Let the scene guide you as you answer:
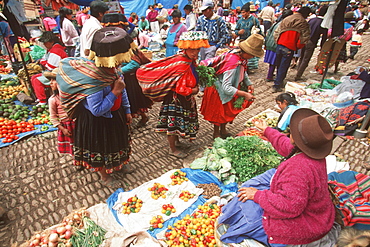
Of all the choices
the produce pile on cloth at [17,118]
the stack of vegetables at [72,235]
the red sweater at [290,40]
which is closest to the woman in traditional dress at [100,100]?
the stack of vegetables at [72,235]

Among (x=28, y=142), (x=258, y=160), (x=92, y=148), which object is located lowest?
(x=28, y=142)

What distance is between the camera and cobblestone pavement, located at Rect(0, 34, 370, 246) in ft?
10.4

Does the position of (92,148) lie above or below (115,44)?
below

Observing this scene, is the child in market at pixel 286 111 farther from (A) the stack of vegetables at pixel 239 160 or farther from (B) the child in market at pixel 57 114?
(B) the child in market at pixel 57 114

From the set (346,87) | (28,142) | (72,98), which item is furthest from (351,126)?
(28,142)

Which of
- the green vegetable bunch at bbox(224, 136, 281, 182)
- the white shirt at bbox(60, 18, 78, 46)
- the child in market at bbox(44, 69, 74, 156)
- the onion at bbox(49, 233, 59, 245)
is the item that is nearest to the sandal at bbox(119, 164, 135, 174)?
the child in market at bbox(44, 69, 74, 156)

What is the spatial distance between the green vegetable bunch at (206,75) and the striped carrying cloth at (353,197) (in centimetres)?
233

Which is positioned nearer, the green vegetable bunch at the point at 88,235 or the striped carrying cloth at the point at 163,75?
the green vegetable bunch at the point at 88,235

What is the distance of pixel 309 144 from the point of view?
179cm

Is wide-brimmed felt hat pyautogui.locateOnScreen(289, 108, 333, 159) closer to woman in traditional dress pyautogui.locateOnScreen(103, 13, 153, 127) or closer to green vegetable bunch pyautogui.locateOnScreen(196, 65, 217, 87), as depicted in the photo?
green vegetable bunch pyautogui.locateOnScreen(196, 65, 217, 87)

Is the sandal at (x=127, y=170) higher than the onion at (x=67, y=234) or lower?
lower

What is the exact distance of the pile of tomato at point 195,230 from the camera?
8.70 ft

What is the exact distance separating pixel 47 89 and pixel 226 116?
4.83m

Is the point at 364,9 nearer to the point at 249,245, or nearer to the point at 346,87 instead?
Answer: the point at 346,87
